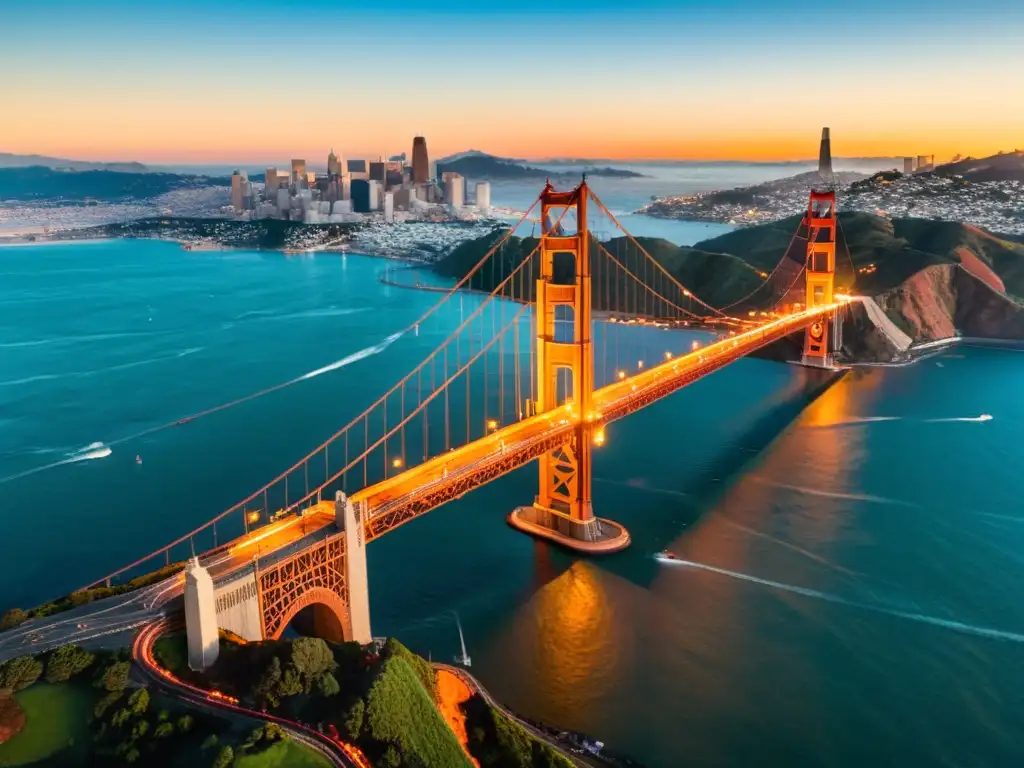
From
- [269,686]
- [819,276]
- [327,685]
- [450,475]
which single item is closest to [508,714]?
[327,685]

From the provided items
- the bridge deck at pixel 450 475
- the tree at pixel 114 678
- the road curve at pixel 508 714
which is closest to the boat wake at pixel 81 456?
the bridge deck at pixel 450 475

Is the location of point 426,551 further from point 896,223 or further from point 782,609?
point 896,223

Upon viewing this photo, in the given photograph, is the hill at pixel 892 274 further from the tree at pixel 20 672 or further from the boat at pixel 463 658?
the tree at pixel 20 672

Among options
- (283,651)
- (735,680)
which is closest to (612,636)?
(735,680)

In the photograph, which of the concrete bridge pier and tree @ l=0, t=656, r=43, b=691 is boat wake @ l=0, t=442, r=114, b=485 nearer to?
the concrete bridge pier

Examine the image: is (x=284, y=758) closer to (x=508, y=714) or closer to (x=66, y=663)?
(x=66, y=663)

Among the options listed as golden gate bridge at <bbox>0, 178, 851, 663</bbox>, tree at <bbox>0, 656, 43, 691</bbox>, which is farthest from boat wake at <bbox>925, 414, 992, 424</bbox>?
tree at <bbox>0, 656, 43, 691</bbox>
